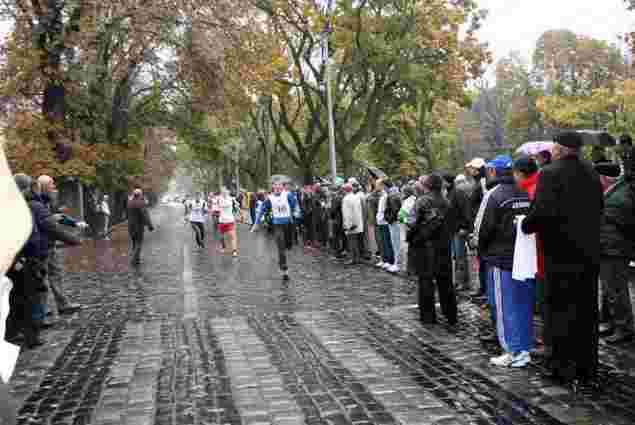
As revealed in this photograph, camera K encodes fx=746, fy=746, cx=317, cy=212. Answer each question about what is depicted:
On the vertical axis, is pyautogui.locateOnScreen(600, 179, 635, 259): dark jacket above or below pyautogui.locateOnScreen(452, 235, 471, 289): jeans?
above

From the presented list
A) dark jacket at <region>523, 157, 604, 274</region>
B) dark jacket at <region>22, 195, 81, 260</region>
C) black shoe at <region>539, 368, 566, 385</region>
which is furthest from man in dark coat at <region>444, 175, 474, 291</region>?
dark jacket at <region>22, 195, 81, 260</region>

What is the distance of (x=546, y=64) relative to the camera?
5900 centimetres

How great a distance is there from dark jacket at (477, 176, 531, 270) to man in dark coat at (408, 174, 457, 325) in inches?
63.4

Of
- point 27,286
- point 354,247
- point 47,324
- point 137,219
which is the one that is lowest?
point 47,324

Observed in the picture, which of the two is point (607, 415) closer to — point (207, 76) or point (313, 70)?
point (207, 76)

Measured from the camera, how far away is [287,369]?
21.7 feet

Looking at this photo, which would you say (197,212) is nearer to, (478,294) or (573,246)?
(478,294)

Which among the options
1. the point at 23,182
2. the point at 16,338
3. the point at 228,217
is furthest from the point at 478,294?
the point at 228,217

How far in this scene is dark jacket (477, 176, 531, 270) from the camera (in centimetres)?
654

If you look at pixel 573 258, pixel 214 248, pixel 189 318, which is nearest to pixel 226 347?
pixel 189 318

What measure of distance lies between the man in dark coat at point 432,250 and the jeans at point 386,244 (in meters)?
5.94

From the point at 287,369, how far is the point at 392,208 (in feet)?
25.1

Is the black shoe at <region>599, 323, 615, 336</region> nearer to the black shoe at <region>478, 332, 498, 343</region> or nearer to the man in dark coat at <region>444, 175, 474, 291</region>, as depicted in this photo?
the black shoe at <region>478, 332, 498, 343</region>

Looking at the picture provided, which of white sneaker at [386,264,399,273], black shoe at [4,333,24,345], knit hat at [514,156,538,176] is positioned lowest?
white sneaker at [386,264,399,273]
